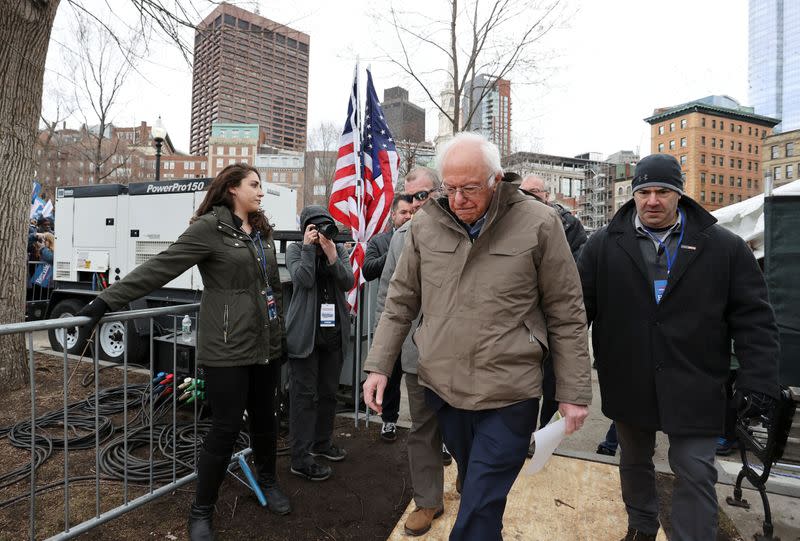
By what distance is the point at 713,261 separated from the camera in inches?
97.9

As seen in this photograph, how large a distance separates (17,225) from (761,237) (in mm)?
9794

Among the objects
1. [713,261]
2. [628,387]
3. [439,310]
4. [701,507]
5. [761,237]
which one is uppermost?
[761,237]

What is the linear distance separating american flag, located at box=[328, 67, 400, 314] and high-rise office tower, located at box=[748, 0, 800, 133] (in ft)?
71.7

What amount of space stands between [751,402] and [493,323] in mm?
1428

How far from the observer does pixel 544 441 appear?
207 cm

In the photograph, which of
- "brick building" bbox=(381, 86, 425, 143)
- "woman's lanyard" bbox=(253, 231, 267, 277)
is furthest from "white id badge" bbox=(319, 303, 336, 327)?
"brick building" bbox=(381, 86, 425, 143)

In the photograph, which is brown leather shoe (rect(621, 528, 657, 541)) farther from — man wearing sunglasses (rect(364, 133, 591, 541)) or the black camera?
the black camera

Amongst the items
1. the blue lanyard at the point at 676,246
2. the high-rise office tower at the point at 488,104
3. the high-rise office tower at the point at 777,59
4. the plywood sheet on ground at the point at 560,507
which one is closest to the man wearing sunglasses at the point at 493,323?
the blue lanyard at the point at 676,246

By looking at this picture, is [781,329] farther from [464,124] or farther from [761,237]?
[464,124]

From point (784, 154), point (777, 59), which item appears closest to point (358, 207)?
point (777, 59)

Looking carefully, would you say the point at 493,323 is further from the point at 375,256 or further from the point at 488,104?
the point at 488,104

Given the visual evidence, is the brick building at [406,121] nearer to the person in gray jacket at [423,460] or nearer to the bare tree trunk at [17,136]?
the bare tree trunk at [17,136]

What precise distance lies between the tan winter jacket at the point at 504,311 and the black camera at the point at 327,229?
1.53 metres

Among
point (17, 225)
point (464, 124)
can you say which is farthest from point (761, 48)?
point (17, 225)
